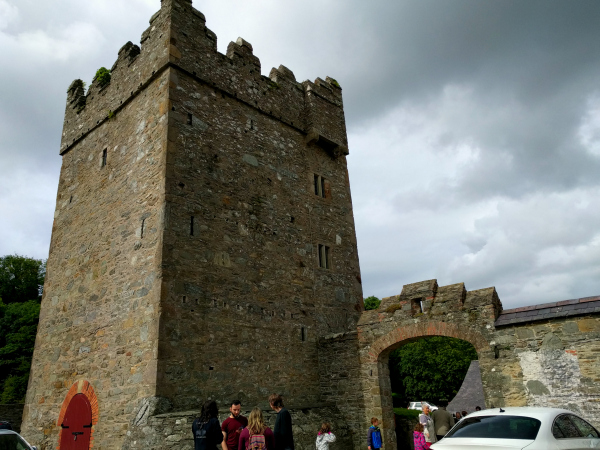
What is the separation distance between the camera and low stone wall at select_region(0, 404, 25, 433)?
15041 millimetres

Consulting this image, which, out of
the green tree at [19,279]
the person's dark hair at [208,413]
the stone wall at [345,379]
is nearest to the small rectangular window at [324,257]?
the stone wall at [345,379]

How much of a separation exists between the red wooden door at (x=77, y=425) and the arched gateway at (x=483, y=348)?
18.8ft

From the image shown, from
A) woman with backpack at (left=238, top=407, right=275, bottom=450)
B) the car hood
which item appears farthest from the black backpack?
the car hood

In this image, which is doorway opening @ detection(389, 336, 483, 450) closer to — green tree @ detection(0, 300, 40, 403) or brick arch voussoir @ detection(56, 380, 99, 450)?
green tree @ detection(0, 300, 40, 403)

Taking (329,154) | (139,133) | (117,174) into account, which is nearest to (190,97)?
(139,133)

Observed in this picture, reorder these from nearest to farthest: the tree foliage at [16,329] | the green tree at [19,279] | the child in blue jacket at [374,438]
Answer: the child in blue jacket at [374,438] → the tree foliage at [16,329] → the green tree at [19,279]

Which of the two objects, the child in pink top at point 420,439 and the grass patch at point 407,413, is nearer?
the child in pink top at point 420,439

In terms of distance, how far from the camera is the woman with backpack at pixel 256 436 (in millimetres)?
5648

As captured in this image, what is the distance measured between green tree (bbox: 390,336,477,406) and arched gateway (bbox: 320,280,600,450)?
3112 centimetres

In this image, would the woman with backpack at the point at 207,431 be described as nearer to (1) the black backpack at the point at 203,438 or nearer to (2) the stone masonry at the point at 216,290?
(1) the black backpack at the point at 203,438

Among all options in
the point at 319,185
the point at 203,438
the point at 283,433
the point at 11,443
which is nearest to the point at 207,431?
the point at 203,438

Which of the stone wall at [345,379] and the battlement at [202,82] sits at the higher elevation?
the battlement at [202,82]

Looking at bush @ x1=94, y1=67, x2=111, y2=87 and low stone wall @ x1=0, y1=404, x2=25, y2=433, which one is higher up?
bush @ x1=94, y1=67, x2=111, y2=87

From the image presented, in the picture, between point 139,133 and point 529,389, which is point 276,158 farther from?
point 529,389
